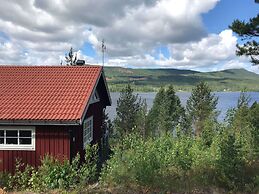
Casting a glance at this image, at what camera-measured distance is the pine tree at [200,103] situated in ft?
197

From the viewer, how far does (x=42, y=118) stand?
1310cm

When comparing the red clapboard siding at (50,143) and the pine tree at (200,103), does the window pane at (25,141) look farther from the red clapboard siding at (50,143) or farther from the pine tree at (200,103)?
the pine tree at (200,103)

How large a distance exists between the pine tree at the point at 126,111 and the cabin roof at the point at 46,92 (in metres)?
41.2

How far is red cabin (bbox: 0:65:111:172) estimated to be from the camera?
43.5 ft

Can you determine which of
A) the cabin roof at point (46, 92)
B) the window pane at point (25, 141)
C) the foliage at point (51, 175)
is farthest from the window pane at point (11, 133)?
the foliage at point (51, 175)

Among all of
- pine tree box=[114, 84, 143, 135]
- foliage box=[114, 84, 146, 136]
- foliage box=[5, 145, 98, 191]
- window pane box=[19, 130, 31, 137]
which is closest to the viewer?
foliage box=[5, 145, 98, 191]

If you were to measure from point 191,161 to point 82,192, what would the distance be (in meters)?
4.07

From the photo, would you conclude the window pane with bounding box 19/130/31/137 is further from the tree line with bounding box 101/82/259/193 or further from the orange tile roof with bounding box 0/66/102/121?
the tree line with bounding box 101/82/259/193

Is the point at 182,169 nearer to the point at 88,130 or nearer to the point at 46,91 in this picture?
the point at 88,130

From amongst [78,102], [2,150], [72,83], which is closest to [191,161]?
[78,102]

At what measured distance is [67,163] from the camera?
1258 centimetres

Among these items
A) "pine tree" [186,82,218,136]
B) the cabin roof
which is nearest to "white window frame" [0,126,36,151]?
the cabin roof

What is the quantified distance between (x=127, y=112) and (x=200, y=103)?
1342 cm

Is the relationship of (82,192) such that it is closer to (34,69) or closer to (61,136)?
(61,136)
